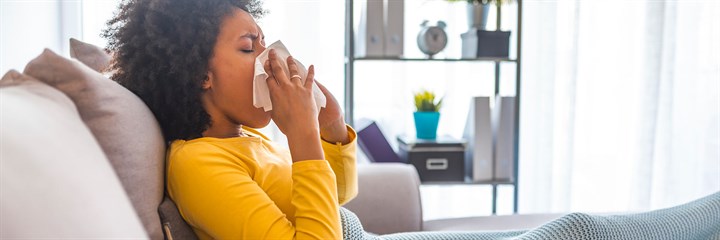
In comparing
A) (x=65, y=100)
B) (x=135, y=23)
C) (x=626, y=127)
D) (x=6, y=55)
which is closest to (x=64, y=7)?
(x=6, y=55)

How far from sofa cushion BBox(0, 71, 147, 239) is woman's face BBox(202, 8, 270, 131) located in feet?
1.30

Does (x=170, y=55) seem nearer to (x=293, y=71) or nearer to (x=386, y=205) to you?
(x=293, y=71)

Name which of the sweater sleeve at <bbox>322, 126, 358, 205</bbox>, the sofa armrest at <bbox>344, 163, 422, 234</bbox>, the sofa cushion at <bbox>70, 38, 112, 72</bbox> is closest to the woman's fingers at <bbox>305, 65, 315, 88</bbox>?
→ the sweater sleeve at <bbox>322, 126, 358, 205</bbox>

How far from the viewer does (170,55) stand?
3.63 ft

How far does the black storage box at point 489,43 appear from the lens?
8.25 feet

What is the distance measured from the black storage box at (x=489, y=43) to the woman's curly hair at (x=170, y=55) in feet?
4.90

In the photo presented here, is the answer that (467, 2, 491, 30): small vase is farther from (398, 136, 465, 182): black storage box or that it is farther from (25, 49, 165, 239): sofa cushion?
(25, 49, 165, 239): sofa cushion

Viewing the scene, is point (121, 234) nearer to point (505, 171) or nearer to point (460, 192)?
point (505, 171)

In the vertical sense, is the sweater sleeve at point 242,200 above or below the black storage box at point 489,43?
below

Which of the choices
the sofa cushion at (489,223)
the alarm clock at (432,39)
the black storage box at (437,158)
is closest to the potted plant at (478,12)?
the alarm clock at (432,39)

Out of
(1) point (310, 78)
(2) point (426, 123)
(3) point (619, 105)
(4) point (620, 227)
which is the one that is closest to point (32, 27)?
(2) point (426, 123)

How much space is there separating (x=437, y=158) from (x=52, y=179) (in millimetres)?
1950

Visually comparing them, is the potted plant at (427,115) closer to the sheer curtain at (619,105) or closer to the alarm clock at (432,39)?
the alarm clock at (432,39)

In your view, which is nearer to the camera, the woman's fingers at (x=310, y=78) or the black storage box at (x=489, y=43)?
the woman's fingers at (x=310, y=78)
